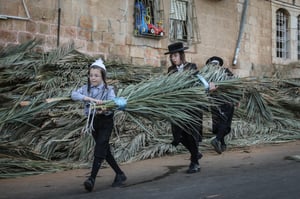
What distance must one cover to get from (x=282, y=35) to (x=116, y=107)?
501 inches

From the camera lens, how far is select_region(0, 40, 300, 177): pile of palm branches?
5270 millimetres

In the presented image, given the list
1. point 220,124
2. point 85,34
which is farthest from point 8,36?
point 220,124

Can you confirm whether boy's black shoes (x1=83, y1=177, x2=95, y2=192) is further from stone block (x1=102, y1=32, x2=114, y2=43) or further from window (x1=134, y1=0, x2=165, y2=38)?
window (x1=134, y1=0, x2=165, y2=38)

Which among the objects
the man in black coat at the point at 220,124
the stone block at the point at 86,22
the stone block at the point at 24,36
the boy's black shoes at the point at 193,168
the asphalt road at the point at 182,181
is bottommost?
the asphalt road at the point at 182,181

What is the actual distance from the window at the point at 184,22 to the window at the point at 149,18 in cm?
52

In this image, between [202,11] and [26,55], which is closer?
[26,55]

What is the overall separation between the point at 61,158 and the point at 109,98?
2.41 metres

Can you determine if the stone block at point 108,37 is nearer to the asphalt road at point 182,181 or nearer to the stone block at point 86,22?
the stone block at point 86,22

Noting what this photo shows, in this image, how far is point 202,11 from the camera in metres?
13.2

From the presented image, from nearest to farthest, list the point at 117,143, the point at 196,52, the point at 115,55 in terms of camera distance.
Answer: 1. the point at 117,143
2. the point at 115,55
3. the point at 196,52

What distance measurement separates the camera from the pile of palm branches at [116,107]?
5.27 metres

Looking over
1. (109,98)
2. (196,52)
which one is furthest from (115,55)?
(109,98)

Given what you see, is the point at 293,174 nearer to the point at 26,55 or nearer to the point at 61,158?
the point at 61,158

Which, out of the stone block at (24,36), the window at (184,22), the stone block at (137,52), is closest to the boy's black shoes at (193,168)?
the stone block at (24,36)
